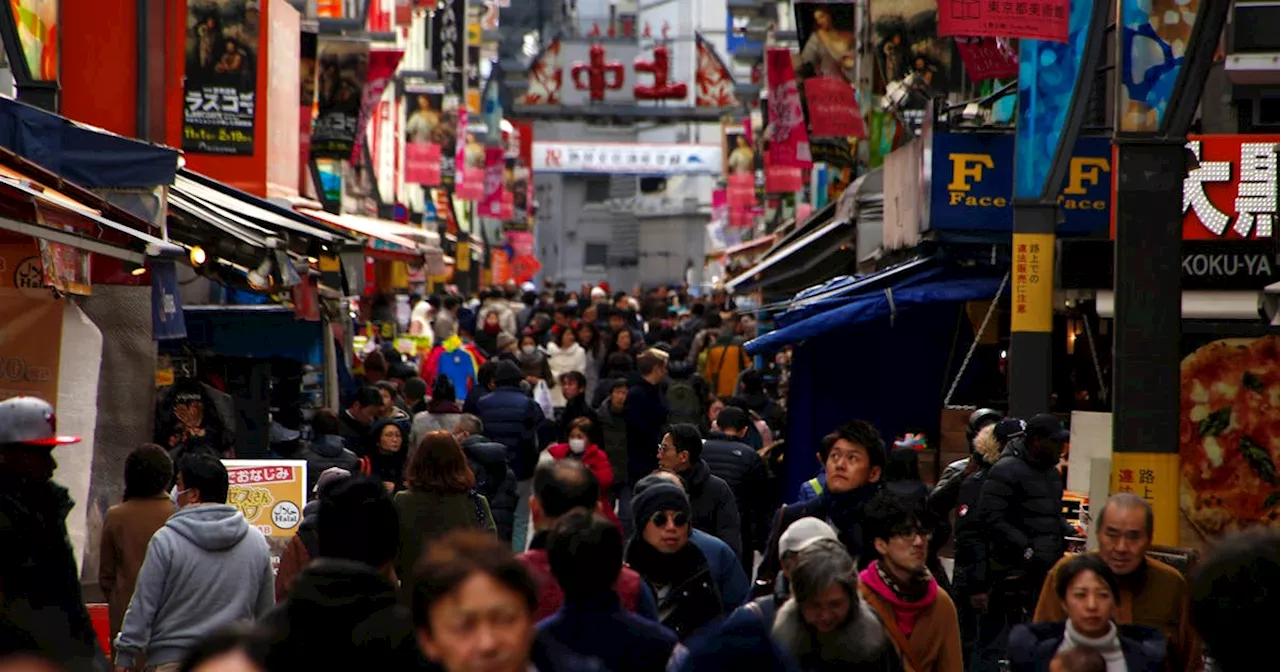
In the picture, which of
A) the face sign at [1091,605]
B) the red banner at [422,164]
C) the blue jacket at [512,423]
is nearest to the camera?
the face sign at [1091,605]

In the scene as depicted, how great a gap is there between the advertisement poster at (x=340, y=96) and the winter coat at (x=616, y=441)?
1022cm

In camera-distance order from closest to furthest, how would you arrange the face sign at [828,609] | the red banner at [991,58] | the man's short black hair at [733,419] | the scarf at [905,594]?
1. the face sign at [828,609]
2. the scarf at [905,594]
3. the man's short black hair at [733,419]
4. the red banner at [991,58]

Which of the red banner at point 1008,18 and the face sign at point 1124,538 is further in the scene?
the red banner at point 1008,18

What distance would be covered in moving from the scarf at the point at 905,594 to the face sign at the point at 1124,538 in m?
0.74

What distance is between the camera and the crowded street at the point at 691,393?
18.3 ft

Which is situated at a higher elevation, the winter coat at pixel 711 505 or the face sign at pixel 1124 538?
the face sign at pixel 1124 538

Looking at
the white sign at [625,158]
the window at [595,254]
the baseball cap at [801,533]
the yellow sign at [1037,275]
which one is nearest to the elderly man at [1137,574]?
the baseball cap at [801,533]

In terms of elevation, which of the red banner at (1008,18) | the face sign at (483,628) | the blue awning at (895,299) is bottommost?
the face sign at (483,628)

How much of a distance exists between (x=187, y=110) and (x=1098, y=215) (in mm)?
9165

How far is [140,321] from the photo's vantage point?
1221cm

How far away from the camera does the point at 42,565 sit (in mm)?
6336

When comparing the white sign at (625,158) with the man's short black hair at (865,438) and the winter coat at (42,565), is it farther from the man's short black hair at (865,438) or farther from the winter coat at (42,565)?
the winter coat at (42,565)

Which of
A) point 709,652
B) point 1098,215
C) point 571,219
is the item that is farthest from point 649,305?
point 571,219

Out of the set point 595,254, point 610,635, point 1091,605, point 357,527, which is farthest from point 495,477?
point 595,254
